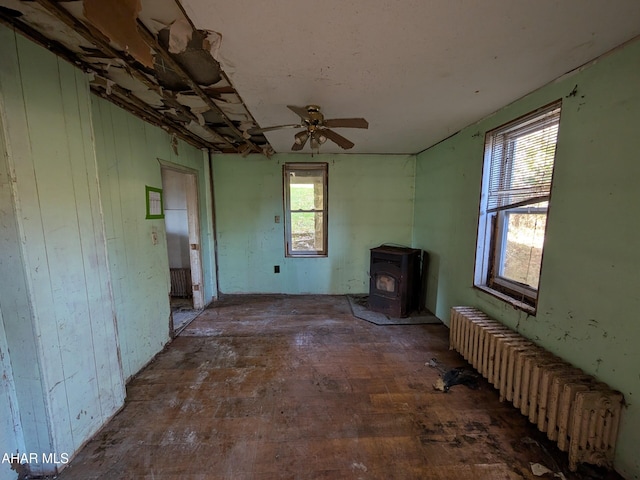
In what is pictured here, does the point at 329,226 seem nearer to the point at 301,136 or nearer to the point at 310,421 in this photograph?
the point at 301,136

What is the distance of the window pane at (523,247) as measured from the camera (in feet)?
6.46

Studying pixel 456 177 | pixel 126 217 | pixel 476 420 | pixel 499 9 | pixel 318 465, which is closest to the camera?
pixel 499 9

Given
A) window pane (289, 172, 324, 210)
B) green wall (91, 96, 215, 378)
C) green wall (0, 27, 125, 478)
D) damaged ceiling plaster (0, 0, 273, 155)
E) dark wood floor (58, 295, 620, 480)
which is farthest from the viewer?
window pane (289, 172, 324, 210)

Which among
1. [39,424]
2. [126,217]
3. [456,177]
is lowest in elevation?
[39,424]

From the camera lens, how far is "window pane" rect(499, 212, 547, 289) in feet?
6.46

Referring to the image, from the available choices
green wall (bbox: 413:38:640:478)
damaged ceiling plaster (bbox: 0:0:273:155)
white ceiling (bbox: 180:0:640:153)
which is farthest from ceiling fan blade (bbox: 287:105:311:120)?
green wall (bbox: 413:38:640:478)

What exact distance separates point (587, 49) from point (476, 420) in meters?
2.39

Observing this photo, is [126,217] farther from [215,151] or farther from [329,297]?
[329,297]

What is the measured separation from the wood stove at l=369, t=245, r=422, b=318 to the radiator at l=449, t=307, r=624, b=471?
1.31 metres

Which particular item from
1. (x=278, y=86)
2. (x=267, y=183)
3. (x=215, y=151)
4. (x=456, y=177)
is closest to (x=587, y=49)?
(x=456, y=177)

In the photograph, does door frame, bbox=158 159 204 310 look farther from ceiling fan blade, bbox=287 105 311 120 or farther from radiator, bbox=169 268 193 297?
ceiling fan blade, bbox=287 105 311 120

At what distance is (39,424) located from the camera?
1.40 meters

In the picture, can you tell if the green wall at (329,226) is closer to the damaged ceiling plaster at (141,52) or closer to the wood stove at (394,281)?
the wood stove at (394,281)

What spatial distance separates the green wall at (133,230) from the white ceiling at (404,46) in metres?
1.12
